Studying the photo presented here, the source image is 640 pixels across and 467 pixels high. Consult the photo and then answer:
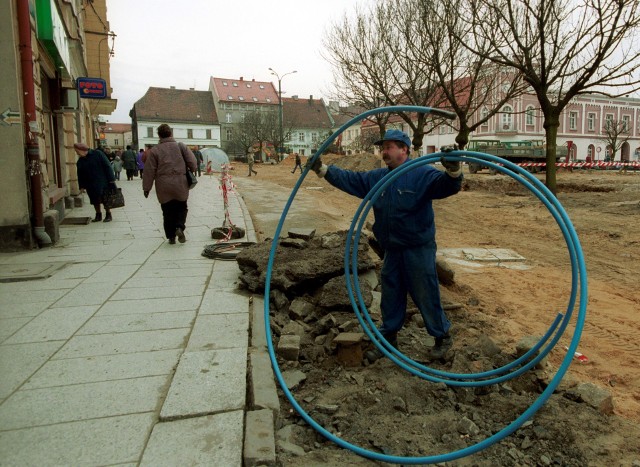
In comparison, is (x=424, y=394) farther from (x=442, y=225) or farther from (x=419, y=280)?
(x=442, y=225)

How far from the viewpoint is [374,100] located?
1053 inches

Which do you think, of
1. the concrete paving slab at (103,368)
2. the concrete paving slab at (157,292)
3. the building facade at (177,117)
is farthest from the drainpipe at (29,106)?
the building facade at (177,117)

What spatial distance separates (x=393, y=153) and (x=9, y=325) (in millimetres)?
3806

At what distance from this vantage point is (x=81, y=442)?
2.71 meters

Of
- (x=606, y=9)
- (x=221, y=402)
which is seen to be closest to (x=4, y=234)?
(x=221, y=402)

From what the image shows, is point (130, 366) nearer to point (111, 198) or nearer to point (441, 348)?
point (441, 348)

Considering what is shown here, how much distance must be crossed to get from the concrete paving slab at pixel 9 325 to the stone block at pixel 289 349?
94.3 inches

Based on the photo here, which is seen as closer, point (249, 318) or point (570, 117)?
point (249, 318)

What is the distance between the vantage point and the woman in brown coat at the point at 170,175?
8172mm

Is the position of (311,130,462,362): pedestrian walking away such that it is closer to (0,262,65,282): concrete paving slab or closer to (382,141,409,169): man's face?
(382,141,409,169): man's face

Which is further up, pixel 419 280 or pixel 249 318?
pixel 419 280

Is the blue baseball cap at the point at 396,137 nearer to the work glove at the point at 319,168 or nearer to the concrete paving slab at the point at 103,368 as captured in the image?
the work glove at the point at 319,168

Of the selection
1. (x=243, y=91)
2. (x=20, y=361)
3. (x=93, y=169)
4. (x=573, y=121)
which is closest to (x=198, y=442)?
(x=20, y=361)

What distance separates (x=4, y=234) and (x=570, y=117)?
61308 mm
